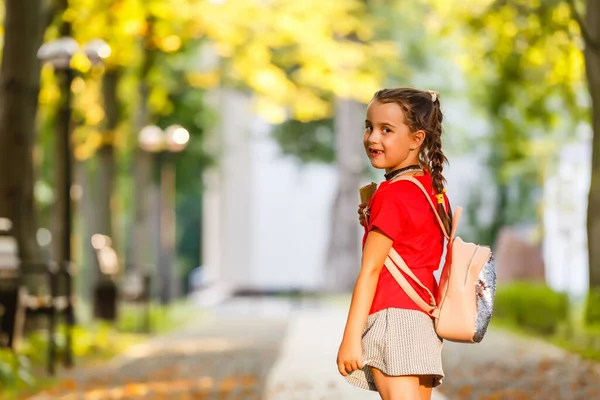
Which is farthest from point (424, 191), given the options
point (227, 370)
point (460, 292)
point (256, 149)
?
point (256, 149)

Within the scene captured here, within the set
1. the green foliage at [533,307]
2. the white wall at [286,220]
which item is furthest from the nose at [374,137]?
the white wall at [286,220]

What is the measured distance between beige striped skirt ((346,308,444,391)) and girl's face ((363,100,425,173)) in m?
0.51

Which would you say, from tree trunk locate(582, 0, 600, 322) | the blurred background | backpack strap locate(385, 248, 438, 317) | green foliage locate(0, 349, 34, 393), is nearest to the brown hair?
backpack strap locate(385, 248, 438, 317)

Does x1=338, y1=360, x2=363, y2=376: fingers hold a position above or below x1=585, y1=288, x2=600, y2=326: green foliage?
above

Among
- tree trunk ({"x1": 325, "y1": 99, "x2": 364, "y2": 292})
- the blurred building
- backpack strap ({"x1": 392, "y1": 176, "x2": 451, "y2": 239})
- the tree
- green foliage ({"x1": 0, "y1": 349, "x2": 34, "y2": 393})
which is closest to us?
backpack strap ({"x1": 392, "y1": 176, "x2": 451, "y2": 239})

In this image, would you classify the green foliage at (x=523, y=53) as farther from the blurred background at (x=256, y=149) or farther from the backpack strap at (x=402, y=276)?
the backpack strap at (x=402, y=276)

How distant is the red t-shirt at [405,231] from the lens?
13.3ft

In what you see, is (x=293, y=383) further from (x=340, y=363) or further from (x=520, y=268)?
(x=520, y=268)

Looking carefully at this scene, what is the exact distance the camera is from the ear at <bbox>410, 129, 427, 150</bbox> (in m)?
4.19

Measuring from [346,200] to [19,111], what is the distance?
20371mm

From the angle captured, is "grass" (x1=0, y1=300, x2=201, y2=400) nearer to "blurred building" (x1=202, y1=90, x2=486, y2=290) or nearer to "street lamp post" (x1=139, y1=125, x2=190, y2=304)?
"street lamp post" (x1=139, y1=125, x2=190, y2=304)

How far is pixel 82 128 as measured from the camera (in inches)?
1138

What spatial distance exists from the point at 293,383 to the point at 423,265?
542 cm

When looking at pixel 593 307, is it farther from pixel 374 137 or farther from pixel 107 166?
pixel 107 166
